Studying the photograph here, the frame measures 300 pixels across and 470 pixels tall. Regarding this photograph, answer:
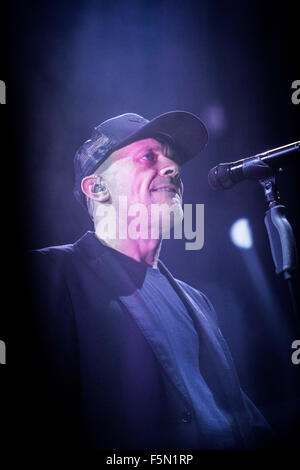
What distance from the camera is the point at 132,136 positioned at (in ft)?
5.66

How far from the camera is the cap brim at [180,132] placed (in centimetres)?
174

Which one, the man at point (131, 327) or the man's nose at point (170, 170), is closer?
the man at point (131, 327)

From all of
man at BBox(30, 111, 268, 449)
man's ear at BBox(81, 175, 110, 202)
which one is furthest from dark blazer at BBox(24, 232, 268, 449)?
man's ear at BBox(81, 175, 110, 202)

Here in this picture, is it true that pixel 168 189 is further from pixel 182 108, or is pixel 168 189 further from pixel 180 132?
pixel 182 108

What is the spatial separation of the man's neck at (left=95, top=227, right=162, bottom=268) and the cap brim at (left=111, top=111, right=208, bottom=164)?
0.45m

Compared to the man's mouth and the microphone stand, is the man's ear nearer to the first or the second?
the man's mouth

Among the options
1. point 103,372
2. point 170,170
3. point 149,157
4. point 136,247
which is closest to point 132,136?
point 149,157

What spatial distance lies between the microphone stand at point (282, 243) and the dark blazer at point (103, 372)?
1.79 feet

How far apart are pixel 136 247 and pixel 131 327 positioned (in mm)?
426

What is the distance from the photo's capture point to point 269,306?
1.95 metres

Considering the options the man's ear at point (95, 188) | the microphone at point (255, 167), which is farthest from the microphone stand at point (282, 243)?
the man's ear at point (95, 188)

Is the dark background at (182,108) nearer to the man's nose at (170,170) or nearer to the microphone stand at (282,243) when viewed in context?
the man's nose at (170,170)

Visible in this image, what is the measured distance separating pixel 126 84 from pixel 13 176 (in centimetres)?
79
